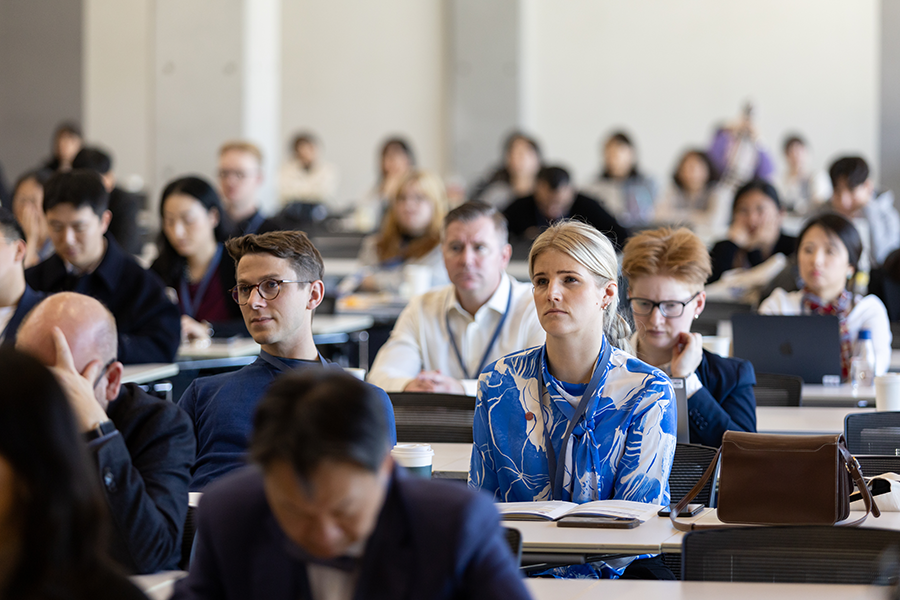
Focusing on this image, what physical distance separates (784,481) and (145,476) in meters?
1.31

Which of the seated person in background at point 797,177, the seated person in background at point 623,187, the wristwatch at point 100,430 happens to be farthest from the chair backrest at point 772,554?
the seated person in background at point 797,177

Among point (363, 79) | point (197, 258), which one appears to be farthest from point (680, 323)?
point (363, 79)

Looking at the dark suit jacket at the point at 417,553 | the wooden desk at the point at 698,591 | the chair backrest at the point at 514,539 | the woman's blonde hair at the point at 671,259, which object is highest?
the woman's blonde hair at the point at 671,259

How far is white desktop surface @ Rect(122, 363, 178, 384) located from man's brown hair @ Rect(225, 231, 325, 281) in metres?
1.37

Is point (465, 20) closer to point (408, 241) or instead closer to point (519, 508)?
point (408, 241)

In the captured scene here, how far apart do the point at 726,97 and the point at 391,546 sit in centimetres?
1229

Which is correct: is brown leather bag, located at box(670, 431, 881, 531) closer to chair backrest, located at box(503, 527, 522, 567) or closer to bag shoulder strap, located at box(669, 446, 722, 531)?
bag shoulder strap, located at box(669, 446, 722, 531)

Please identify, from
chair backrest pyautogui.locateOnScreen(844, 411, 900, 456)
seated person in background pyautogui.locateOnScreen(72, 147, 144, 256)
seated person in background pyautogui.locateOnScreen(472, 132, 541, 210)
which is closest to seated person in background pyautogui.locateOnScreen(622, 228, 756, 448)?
chair backrest pyautogui.locateOnScreen(844, 411, 900, 456)

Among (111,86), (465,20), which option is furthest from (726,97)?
(111,86)

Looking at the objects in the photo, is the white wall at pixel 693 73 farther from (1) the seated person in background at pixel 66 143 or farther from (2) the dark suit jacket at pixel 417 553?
(2) the dark suit jacket at pixel 417 553

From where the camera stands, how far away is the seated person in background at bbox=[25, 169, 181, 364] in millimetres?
4160

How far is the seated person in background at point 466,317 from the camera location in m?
3.83

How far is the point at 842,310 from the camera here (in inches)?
163

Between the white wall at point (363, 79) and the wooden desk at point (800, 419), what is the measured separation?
9.88 m
